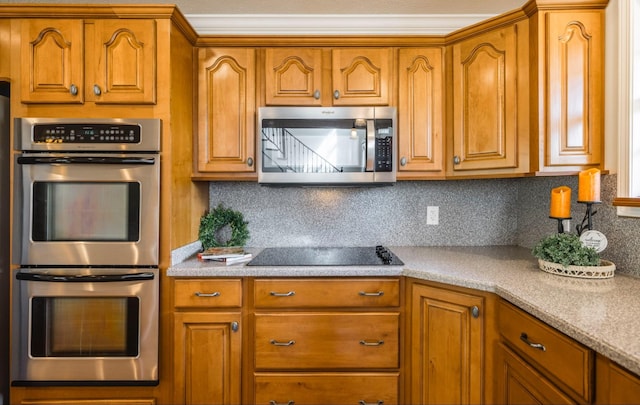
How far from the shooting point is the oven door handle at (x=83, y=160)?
5.36ft

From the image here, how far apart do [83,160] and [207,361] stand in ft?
3.86

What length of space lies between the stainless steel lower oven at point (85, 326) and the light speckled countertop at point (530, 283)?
254 millimetres

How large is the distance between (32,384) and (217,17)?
2.30 meters

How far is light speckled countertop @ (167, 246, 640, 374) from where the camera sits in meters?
0.91

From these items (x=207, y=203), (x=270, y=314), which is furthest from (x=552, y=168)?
(x=207, y=203)

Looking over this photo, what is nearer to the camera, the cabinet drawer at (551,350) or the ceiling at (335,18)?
the cabinet drawer at (551,350)

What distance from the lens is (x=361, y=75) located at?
1999 millimetres

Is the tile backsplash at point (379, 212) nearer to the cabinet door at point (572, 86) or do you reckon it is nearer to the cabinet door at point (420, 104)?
the cabinet door at point (420, 104)

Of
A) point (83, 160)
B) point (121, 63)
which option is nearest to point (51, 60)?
point (121, 63)

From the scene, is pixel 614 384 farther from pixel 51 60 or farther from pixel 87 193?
pixel 51 60

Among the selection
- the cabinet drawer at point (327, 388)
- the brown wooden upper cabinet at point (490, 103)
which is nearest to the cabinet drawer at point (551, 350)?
the cabinet drawer at point (327, 388)

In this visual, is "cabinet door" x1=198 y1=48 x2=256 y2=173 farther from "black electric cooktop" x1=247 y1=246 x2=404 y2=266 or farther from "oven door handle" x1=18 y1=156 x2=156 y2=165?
"black electric cooktop" x1=247 y1=246 x2=404 y2=266

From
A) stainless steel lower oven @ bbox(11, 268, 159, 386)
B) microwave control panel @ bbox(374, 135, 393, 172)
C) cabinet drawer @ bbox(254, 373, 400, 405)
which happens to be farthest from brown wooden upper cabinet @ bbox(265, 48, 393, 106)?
cabinet drawer @ bbox(254, 373, 400, 405)

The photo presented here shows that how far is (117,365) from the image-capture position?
1.65 meters
